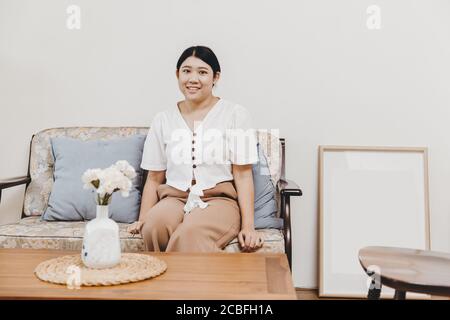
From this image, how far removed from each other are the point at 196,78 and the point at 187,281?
80 cm

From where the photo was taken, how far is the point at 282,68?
1.88 metres

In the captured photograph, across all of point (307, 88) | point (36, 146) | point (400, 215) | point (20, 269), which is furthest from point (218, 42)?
point (20, 269)

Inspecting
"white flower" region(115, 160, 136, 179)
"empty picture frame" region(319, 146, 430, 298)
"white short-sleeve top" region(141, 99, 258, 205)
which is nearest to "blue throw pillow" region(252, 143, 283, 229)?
"white short-sleeve top" region(141, 99, 258, 205)

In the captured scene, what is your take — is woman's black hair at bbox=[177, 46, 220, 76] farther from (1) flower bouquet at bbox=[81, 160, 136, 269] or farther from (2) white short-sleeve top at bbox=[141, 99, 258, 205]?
(1) flower bouquet at bbox=[81, 160, 136, 269]

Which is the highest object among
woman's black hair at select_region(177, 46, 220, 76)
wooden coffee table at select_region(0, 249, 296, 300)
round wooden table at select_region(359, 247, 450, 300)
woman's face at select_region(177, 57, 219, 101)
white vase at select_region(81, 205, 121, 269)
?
woman's black hair at select_region(177, 46, 220, 76)

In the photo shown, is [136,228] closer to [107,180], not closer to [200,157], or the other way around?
[200,157]

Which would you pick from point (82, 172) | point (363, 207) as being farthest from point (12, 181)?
point (363, 207)

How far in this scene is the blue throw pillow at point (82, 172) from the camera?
1692mm

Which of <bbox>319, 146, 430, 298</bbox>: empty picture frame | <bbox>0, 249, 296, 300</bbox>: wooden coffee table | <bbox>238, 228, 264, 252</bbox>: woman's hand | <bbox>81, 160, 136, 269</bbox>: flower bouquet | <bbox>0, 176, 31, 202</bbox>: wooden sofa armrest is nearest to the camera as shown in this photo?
<bbox>0, 249, 296, 300</bbox>: wooden coffee table

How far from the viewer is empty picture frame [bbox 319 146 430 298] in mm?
1860

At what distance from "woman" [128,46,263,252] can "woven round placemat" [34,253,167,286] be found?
340 mm
